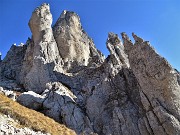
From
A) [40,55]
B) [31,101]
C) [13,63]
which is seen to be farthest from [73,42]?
[31,101]

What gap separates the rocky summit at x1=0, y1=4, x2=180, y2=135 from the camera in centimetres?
3994

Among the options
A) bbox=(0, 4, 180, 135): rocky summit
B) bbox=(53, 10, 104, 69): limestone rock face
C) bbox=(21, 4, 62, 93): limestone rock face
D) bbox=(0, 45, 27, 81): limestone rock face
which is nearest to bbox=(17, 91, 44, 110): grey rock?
bbox=(0, 4, 180, 135): rocky summit

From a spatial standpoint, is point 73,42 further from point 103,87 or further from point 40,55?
point 103,87

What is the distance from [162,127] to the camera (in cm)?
3734

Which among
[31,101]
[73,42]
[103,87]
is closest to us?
[31,101]

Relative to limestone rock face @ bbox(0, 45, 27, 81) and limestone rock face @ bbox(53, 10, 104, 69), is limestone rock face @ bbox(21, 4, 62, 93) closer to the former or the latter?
limestone rock face @ bbox(53, 10, 104, 69)

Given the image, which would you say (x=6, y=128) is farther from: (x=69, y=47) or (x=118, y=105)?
(x=69, y=47)

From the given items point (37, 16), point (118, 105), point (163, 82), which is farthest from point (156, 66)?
point (37, 16)

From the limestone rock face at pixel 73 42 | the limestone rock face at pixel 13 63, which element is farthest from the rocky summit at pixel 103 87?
the limestone rock face at pixel 73 42

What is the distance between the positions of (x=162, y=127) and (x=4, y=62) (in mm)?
45740

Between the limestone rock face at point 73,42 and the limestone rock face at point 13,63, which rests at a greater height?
the limestone rock face at point 73,42

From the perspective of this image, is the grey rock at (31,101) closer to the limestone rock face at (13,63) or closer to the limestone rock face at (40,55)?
the limestone rock face at (40,55)

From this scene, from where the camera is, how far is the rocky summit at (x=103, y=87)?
39938 millimetres

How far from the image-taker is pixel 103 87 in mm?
48781
